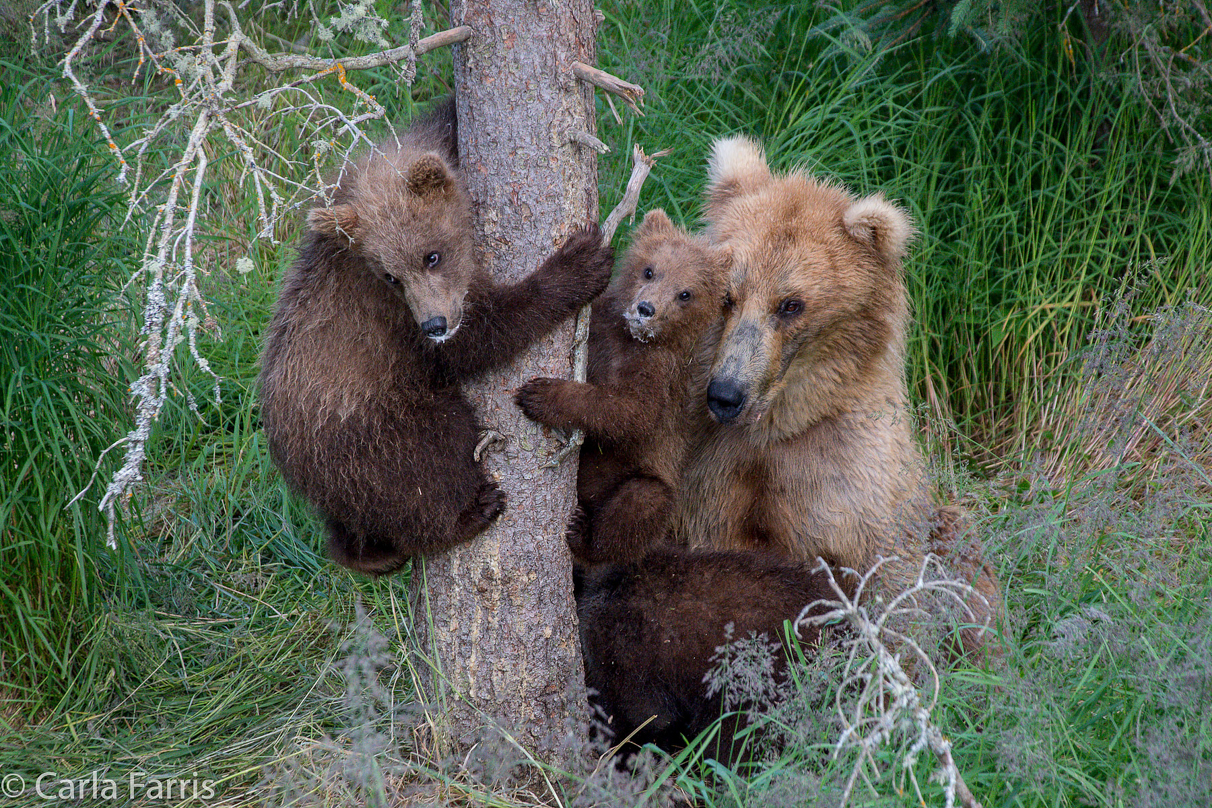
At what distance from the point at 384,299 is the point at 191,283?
1.23 m

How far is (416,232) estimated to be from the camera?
10.6ft

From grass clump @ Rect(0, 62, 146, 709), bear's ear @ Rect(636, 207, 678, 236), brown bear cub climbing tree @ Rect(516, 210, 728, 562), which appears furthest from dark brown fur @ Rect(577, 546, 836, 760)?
grass clump @ Rect(0, 62, 146, 709)

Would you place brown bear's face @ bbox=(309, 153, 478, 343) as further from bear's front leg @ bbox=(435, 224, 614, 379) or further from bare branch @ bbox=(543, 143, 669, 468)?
bare branch @ bbox=(543, 143, 669, 468)

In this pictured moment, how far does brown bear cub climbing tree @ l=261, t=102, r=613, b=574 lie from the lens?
313 cm

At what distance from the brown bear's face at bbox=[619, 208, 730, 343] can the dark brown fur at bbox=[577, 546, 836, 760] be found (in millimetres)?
837

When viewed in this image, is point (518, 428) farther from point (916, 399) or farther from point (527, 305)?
point (916, 399)

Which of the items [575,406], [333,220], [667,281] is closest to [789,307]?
[667,281]

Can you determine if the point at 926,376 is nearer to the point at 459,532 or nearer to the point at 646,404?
the point at 646,404

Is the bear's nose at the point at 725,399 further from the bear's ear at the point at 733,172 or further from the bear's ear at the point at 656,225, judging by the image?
the bear's ear at the point at 733,172

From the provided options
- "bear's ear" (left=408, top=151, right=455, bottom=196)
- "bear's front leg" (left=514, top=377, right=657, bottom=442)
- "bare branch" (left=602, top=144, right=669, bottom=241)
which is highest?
"bare branch" (left=602, top=144, right=669, bottom=241)

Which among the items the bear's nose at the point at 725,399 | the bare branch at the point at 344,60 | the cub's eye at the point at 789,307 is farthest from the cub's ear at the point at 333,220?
the cub's eye at the point at 789,307

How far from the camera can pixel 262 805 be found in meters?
3.19

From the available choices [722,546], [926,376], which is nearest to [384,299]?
[722,546]

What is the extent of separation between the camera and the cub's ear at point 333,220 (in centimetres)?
322
